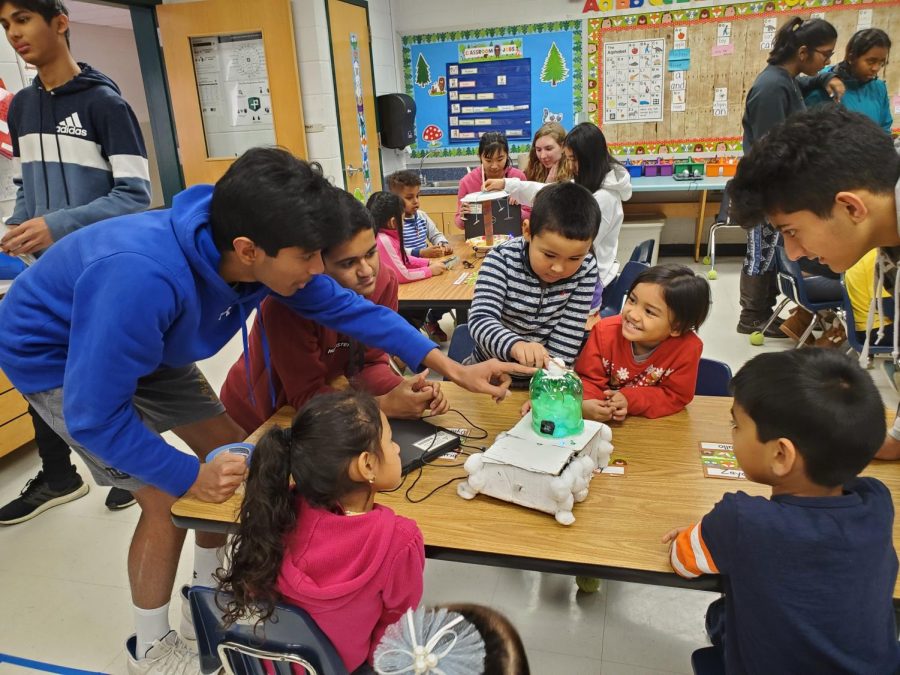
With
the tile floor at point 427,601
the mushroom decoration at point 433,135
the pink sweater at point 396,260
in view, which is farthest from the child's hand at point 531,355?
the mushroom decoration at point 433,135

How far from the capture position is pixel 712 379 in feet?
6.31

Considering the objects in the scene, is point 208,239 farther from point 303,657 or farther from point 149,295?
point 303,657

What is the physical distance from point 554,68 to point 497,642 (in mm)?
6092

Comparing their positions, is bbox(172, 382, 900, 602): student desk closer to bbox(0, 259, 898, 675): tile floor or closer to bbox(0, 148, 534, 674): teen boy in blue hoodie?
bbox(0, 148, 534, 674): teen boy in blue hoodie

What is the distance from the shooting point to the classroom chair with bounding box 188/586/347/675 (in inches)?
40.3

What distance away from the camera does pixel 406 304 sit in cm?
306

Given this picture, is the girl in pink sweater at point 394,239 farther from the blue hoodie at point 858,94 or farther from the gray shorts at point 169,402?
the blue hoodie at point 858,94

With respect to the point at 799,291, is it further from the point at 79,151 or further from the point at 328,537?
the point at 79,151

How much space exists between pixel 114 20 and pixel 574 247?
8.29m

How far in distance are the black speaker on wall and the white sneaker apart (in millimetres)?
5246

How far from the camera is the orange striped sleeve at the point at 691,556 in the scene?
105 cm

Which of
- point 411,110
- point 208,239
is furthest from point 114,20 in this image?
point 208,239

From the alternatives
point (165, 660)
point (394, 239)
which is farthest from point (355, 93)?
point (165, 660)

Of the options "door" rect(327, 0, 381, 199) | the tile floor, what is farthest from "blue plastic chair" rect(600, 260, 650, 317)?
"door" rect(327, 0, 381, 199)
